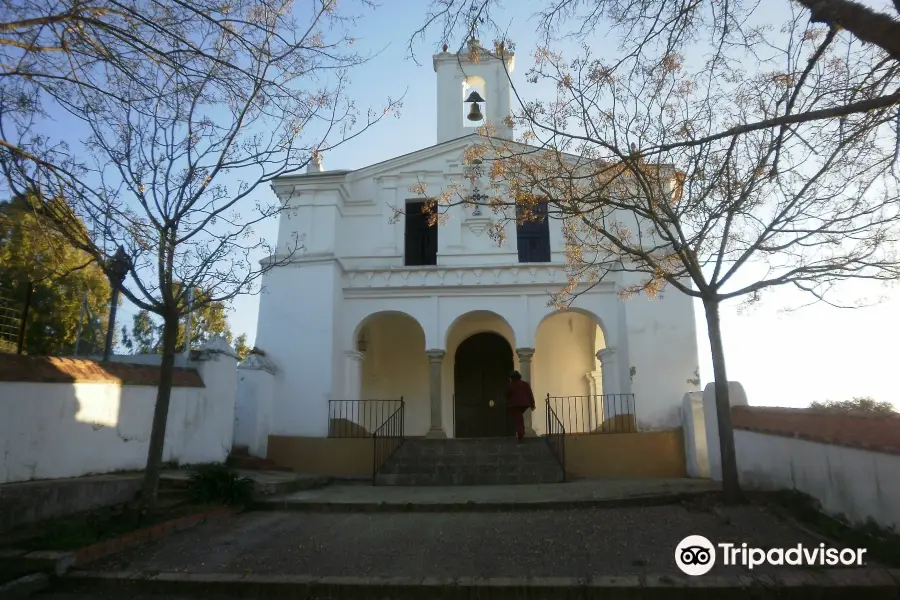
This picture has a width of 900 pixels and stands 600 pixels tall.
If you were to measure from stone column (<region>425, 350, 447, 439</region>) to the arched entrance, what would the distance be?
188 centimetres

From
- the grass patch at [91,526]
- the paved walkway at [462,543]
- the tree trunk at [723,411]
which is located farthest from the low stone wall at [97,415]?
the tree trunk at [723,411]

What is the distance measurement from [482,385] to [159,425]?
32.2 feet

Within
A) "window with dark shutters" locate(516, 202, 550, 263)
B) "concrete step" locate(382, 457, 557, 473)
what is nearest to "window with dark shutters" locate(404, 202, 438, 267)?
"window with dark shutters" locate(516, 202, 550, 263)

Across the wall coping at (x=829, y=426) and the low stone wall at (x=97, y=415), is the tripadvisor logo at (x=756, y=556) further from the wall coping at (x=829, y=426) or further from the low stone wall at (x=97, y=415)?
the low stone wall at (x=97, y=415)

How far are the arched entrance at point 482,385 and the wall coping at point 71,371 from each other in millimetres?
7287

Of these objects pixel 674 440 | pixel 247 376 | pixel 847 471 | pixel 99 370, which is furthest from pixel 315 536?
pixel 674 440

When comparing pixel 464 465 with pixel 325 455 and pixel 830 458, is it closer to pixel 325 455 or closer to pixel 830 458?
pixel 325 455

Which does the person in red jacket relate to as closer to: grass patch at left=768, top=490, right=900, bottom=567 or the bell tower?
grass patch at left=768, top=490, right=900, bottom=567

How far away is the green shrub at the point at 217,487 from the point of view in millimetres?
7797

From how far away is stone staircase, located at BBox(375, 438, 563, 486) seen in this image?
10922 millimetres

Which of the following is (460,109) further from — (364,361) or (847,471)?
(847,471)

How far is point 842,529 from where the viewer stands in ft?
18.5

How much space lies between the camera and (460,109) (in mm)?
16938

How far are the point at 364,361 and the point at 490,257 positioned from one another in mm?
4239
